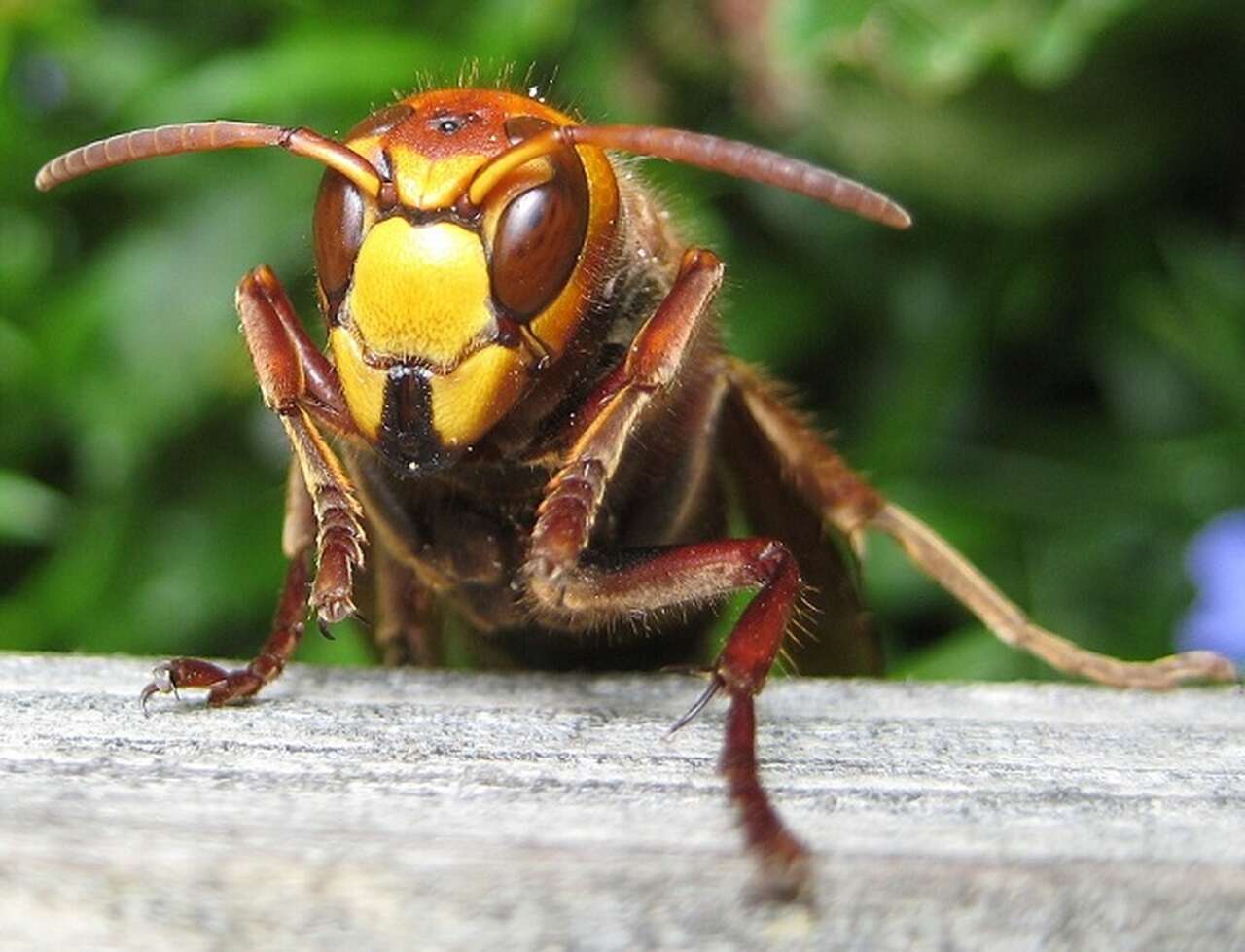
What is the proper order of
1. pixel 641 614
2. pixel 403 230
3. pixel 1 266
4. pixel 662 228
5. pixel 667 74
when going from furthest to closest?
pixel 667 74 → pixel 1 266 → pixel 662 228 → pixel 641 614 → pixel 403 230

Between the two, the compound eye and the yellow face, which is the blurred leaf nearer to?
the yellow face

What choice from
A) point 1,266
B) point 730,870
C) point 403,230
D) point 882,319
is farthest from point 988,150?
point 730,870

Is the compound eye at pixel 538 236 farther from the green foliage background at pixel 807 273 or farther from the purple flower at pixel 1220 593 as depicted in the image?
the purple flower at pixel 1220 593

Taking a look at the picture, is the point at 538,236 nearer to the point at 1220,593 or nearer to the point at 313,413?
the point at 313,413

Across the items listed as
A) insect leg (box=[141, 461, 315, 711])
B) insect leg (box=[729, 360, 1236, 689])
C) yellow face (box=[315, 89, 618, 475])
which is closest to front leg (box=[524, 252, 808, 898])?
yellow face (box=[315, 89, 618, 475])

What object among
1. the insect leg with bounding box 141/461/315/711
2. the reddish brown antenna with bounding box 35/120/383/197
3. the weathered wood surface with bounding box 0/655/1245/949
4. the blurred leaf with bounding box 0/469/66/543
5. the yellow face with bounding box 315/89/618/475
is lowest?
the weathered wood surface with bounding box 0/655/1245/949

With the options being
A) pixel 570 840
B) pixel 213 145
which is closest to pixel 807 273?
pixel 213 145

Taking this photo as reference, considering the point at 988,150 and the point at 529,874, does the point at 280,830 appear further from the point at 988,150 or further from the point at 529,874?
the point at 988,150

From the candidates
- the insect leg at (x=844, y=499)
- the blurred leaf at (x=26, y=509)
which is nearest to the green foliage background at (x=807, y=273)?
the blurred leaf at (x=26, y=509)
